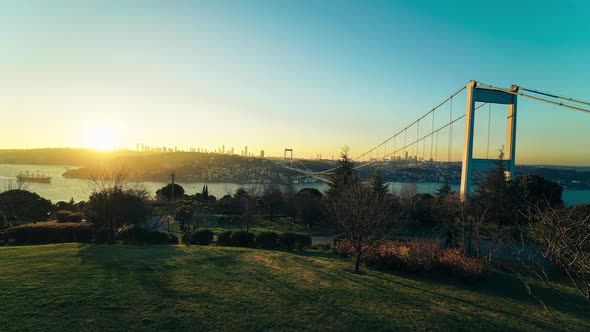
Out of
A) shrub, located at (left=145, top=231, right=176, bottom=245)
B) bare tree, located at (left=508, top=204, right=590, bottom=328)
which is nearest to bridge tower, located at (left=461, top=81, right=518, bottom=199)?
bare tree, located at (left=508, top=204, right=590, bottom=328)

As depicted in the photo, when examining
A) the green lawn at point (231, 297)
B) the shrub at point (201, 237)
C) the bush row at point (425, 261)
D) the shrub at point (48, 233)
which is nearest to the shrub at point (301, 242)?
the shrub at point (201, 237)

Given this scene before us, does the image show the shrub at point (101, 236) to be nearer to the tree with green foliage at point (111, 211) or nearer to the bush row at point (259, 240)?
the tree with green foliage at point (111, 211)

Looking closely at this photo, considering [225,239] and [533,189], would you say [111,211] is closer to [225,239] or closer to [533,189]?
[225,239]

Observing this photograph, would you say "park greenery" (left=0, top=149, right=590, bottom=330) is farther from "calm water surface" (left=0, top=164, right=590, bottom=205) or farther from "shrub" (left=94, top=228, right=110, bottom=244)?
"calm water surface" (left=0, top=164, right=590, bottom=205)

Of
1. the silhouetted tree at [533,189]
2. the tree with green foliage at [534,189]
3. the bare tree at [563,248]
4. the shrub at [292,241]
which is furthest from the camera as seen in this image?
the tree with green foliage at [534,189]

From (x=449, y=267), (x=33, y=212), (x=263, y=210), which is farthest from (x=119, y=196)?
(x=263, y=210)
